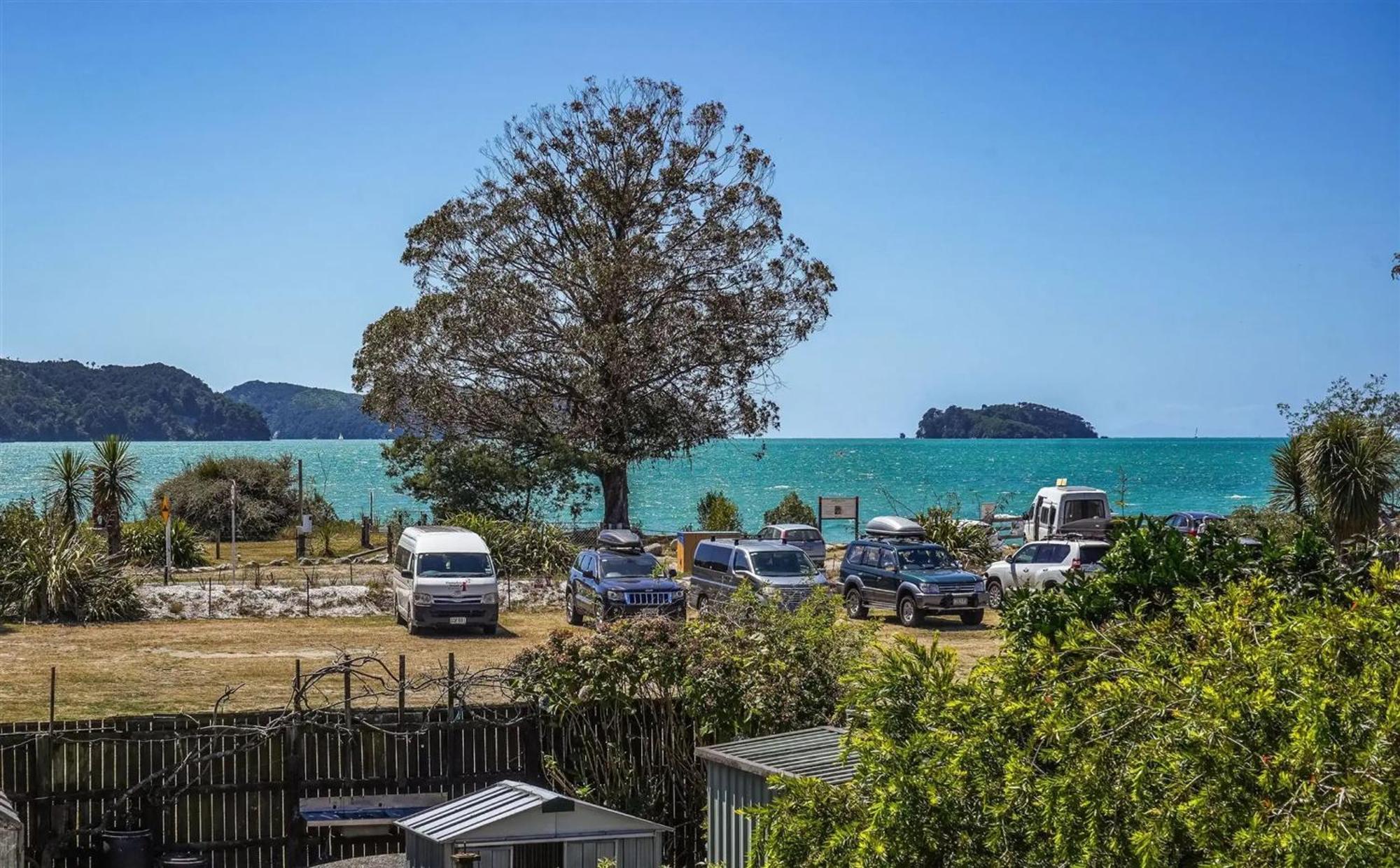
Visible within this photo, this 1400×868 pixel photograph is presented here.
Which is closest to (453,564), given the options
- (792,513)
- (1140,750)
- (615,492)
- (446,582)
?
(446,582)

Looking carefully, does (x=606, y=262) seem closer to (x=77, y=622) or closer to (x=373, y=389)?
(x=373, y=389)

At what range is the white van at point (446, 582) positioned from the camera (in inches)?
1087

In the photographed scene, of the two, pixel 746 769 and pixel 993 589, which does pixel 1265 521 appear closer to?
pixel 993 589

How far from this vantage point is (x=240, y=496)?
53531 mm

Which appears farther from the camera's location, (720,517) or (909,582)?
(720,517)

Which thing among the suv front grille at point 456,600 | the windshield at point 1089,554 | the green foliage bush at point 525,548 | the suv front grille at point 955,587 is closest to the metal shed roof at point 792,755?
the suv front grille at point 456,600

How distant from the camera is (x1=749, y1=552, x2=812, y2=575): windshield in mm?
29016

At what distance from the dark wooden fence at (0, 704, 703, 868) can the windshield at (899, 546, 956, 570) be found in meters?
17.6

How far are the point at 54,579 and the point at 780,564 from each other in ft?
48.0

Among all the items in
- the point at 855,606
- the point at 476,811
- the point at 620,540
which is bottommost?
the point at 855,606

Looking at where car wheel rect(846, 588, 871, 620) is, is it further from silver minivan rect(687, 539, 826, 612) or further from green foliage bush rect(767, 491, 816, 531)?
green foliage bush rect(767, 491, 816, 531)

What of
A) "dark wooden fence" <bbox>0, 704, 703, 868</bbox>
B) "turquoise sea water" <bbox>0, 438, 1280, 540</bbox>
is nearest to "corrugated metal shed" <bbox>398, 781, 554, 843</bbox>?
"dark wooden fence" <bbox>0, 704, 703, 868</bbox>

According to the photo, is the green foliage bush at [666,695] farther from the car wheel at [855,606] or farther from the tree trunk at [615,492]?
the tree trunk at [615,492]

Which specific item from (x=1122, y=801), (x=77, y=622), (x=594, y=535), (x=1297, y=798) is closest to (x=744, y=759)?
(x=1122, y=801)
